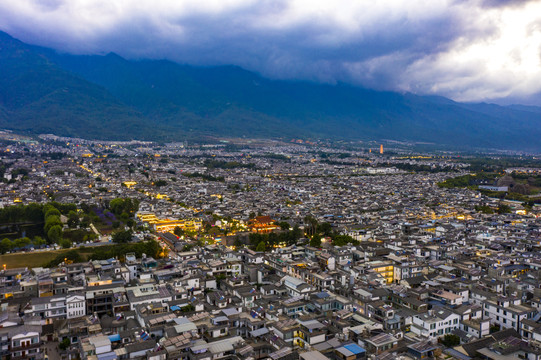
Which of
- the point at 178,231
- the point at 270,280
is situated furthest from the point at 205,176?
the point at 270,280

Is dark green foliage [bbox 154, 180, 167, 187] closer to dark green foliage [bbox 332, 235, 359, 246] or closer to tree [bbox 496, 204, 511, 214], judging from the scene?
dark green foliage [bbox 332, 235, 359, 246]

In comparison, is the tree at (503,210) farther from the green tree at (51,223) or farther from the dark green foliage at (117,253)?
the green tree at (51,223)

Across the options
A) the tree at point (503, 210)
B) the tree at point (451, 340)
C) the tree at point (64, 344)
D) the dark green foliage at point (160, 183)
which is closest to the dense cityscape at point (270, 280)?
the tree at point (451, 340)

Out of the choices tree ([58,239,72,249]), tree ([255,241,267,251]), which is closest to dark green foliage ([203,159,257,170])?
tree ([58,239,72,249])

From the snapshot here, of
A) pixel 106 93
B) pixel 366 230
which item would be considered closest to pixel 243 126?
pixel 106 93

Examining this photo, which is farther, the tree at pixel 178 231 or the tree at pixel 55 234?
the tree at pixel 178 231

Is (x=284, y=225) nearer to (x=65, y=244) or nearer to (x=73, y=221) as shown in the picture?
(x=65, y=244)
